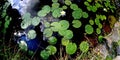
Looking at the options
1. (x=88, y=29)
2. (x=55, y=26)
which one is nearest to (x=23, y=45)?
(x=55, y=26)

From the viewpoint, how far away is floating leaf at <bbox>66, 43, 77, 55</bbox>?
2.88 meters

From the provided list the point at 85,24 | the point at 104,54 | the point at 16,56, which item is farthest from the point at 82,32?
the point at 16,56

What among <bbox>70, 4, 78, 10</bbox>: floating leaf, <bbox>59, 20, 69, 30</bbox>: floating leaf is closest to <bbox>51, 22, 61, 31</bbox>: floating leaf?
<bbox>59, 20, 69, 30</bbox>: floating leaf

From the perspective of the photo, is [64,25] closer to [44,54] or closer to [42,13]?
[42,13]

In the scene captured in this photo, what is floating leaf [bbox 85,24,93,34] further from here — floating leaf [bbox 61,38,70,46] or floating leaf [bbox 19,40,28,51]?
floating leaf [bbox 19,40,28,51]

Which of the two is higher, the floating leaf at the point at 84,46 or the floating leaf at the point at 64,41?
the floating leaf at the point at 64,41

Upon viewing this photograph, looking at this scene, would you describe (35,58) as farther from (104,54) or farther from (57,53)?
(104,54)

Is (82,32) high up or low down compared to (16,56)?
up

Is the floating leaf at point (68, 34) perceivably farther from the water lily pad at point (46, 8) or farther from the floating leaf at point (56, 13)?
the water lily pad at point (46, 8)

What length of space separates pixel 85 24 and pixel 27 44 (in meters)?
0.66

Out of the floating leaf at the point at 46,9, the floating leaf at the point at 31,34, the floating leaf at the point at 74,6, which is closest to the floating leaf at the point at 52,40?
the floating leaf at the point at 31,34

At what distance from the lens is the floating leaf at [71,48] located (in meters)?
2.88

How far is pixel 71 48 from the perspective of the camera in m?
2.90

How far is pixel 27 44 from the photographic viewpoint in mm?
2900
